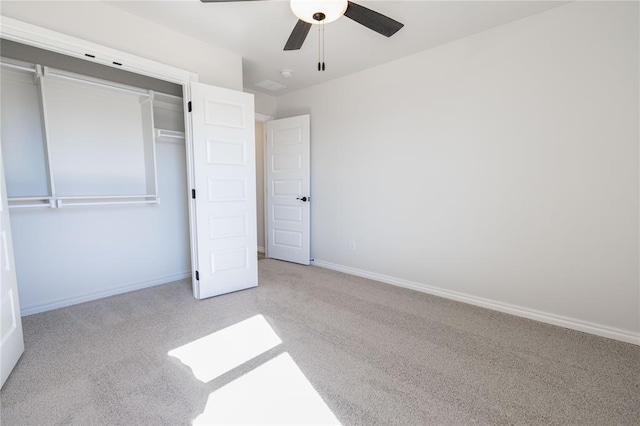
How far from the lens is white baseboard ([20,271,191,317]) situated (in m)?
2.58

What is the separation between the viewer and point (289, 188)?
433 cm

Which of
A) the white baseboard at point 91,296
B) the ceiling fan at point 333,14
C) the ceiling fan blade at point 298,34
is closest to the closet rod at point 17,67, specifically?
the ceiling fan at point 333,14

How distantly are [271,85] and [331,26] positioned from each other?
173 centimetres

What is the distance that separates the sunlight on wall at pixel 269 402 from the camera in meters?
1.43

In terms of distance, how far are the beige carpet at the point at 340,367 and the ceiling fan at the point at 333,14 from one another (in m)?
2.30

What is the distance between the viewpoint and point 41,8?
205 centimetres

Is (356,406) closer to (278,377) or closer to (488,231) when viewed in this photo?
(278,377)

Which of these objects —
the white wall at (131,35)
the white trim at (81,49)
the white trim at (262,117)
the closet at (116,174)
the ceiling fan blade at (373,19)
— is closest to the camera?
the ceiling fan blade at (373,19)

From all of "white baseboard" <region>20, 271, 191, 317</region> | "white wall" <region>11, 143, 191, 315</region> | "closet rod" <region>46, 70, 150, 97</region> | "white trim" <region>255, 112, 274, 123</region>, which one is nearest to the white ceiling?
"closet rod" <region>46, 70, 150, 97</region>

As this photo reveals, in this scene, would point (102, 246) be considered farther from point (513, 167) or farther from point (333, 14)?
point (513, 167)

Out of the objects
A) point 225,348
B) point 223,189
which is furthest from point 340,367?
point 223,189

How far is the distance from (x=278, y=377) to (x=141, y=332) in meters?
1.31

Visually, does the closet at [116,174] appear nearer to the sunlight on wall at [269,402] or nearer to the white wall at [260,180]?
the sunlight on wall at [269,402]

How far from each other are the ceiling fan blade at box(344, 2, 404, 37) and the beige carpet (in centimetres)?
229
